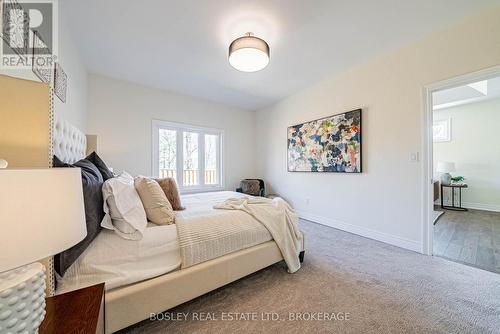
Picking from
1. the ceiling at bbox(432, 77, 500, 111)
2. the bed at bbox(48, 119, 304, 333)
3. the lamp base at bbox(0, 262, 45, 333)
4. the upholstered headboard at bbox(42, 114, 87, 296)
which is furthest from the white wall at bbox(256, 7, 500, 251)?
the upholstered headboard at bbox(42, 114, 87, 296)

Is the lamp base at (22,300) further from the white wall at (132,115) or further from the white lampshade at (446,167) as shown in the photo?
the white lampshade at (446,167)

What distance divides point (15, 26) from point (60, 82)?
70cm

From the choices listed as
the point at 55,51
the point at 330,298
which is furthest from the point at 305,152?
the point at 55,51

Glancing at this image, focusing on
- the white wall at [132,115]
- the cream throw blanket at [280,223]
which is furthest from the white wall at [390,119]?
the white wall at [132,115]

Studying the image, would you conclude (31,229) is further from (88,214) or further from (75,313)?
(88,214)

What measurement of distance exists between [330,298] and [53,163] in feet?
6.71

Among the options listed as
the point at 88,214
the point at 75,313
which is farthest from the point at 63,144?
the point at 75,313

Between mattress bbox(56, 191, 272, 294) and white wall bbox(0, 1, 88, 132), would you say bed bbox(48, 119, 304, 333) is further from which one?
white wall bbox(0, 1, 88, 132)

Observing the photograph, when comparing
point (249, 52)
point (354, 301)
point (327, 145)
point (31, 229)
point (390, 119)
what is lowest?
point (354, 301)

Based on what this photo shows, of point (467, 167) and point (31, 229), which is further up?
point (467, 167)

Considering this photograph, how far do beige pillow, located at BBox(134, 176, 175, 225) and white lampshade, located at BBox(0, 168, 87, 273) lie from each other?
91cm

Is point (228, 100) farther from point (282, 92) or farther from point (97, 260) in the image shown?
point (97, 260)

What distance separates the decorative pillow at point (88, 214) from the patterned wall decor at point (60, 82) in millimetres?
914

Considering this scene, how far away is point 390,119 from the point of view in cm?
256
